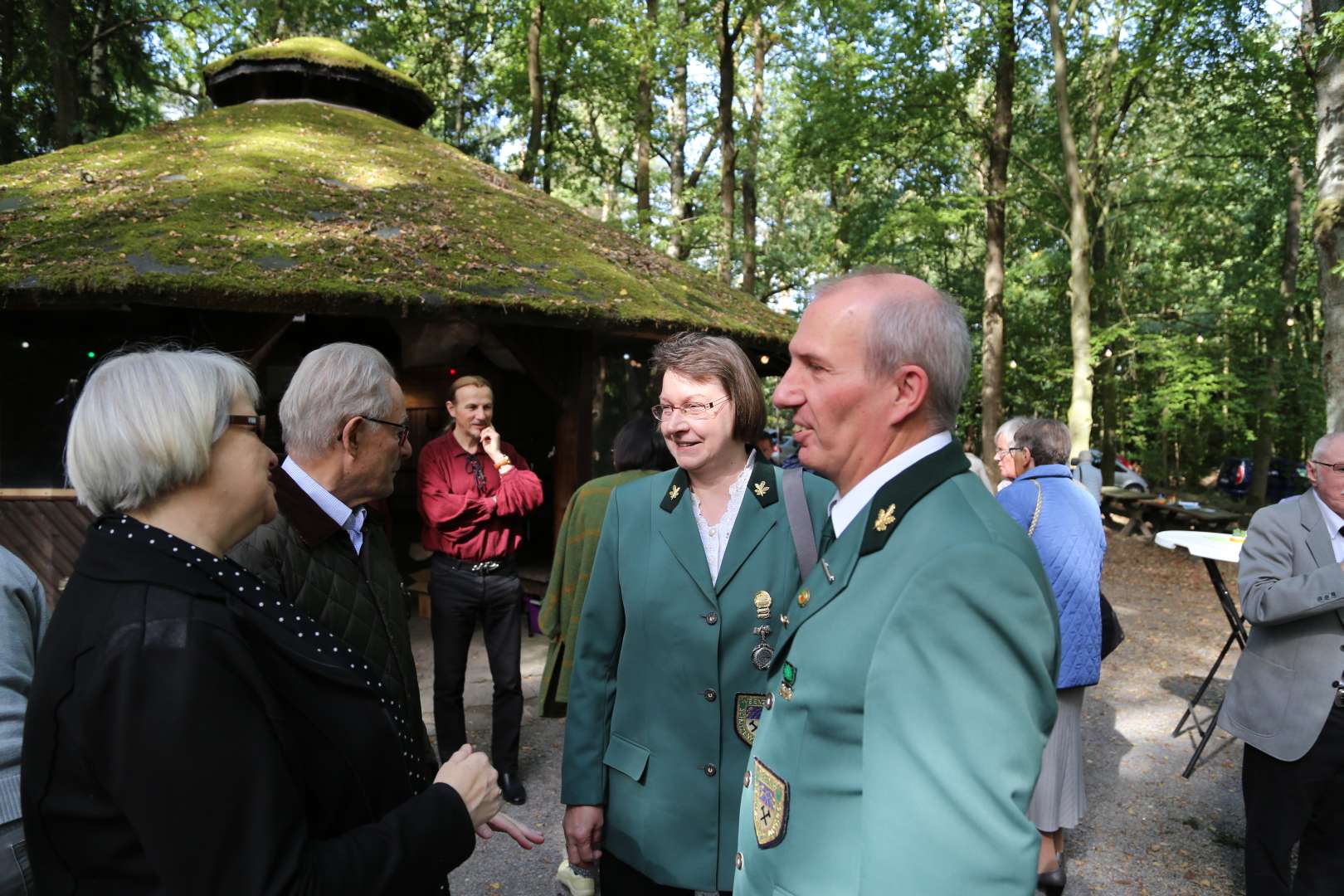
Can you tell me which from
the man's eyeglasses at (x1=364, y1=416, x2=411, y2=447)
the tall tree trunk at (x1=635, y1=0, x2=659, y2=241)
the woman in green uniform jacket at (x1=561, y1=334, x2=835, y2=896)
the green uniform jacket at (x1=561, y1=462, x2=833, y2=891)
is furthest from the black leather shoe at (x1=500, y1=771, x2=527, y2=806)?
the tall tree trunk at (x1=635, y1=0, x2=659, y2=241)

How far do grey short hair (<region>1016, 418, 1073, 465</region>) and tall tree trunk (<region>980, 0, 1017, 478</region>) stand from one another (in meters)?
10.8

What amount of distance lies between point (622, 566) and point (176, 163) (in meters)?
8.79

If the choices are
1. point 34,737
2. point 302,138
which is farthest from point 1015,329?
point 34,737

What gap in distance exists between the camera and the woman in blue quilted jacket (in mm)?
3555

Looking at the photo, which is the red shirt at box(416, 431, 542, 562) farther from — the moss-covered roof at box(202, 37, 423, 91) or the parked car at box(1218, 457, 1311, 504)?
the parked car at box(1218, 457, 1311, 504)

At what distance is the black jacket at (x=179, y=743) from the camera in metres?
1.13

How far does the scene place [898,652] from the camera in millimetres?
1120

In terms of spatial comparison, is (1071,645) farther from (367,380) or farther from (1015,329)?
(1015,329)

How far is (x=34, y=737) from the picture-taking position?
1.18 metres

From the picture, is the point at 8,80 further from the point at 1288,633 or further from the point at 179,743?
the point at 1288,633

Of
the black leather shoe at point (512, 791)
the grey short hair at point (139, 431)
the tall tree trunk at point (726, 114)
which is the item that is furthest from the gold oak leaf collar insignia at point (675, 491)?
the tall tree trunk at point (726, 114)

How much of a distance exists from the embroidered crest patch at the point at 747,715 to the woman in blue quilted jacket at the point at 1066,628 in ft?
6.14

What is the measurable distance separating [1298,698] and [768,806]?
275 cm

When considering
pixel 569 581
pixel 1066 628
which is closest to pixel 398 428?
pixel 569 581
